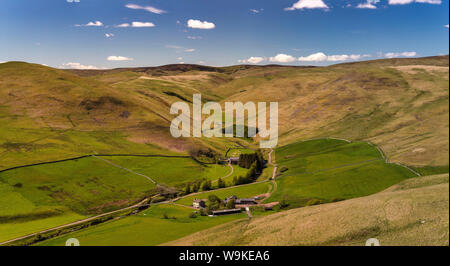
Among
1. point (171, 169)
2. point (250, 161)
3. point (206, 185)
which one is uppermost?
point (250, 161)

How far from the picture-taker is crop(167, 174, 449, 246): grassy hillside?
2995 centimetres

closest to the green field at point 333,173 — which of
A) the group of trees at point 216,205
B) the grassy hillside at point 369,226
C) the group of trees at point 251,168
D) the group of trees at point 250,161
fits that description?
the group of trees at point 250,161

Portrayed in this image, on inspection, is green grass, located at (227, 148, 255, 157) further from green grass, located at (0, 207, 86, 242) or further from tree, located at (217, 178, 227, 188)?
green grass, located at (0, 207, 86, 242)

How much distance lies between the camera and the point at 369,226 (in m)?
34.1

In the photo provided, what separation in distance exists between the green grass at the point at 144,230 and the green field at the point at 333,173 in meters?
24.7

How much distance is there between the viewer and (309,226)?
38.2 m

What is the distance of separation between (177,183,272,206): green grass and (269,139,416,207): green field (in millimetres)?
5734

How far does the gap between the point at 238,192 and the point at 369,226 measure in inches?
2532

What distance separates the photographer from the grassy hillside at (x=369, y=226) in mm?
29953

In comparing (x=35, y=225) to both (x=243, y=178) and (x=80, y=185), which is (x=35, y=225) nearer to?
(x=80, y=185)

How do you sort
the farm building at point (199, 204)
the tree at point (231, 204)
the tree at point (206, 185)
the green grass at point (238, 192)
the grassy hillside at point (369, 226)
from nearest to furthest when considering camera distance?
the grassy hillside at point (369, 226) → the tree at point (231, 204) → the farm building at point (199, 204) → the green grass at point (238, 192) → the tree at point (206, 185)

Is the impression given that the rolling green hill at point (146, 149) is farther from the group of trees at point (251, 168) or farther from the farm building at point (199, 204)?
the farm building at point (199, 204)

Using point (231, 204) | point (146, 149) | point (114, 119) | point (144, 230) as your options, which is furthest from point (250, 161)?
point (114, 119)
